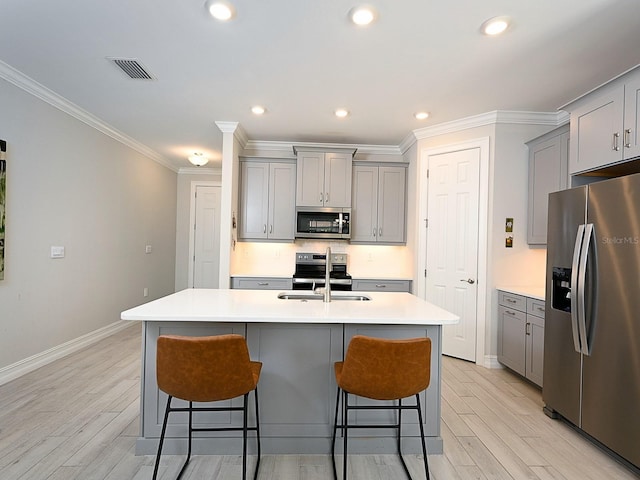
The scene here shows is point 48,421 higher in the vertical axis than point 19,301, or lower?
lower

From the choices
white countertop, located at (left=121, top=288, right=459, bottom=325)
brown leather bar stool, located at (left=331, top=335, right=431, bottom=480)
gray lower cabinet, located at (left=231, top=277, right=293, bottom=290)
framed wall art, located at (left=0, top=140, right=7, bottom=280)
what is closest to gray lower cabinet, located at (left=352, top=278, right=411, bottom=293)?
gray lower cabinet, located at (left=231, top=277, right=293, bottom=290)

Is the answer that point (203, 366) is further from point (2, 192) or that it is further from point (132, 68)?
point (2, 192)

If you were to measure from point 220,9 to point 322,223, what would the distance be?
2768 mm

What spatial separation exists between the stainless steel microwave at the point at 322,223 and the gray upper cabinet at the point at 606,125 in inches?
96.9

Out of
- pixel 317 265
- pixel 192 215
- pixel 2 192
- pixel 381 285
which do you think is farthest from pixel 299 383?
pixel 192 215

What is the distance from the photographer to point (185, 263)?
6371mm

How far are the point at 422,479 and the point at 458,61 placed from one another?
2772mm

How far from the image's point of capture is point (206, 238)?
20.9 ft

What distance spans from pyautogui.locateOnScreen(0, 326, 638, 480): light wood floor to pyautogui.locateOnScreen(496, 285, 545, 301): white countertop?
0.84 meters

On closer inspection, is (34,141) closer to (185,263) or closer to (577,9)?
(185,263)

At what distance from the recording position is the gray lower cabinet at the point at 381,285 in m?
4.29

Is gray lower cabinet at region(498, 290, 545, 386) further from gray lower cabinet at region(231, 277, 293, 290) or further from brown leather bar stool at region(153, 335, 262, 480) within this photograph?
brown leather bar stool at region(153, 335, 262, 480)

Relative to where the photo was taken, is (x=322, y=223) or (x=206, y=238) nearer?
(x=322, y=223)

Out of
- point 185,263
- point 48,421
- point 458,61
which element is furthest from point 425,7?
point 185,263
